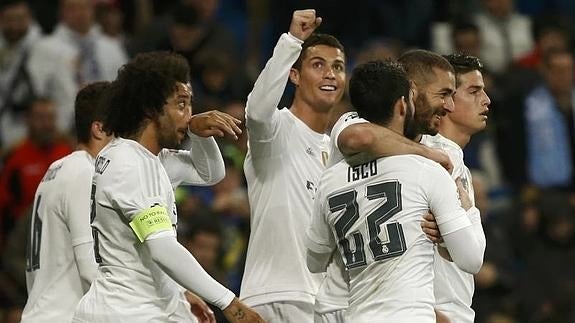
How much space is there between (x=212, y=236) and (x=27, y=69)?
282cm

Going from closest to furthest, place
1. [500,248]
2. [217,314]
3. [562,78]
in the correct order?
1. [217,314]
2. [500,248]
3. [562,78]

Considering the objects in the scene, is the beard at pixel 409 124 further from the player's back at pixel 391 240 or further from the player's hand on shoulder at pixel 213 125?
the player's hand on shoulder at pixel 213 125

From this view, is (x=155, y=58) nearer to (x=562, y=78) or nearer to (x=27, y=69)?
(x=27, y=69)

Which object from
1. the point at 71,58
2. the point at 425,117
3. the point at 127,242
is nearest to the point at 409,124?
the point at 425,117

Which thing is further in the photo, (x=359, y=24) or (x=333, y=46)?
(x=359, y=24)

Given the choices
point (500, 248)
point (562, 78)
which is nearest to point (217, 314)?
point (500, 248)

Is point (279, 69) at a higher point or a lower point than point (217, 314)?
higher

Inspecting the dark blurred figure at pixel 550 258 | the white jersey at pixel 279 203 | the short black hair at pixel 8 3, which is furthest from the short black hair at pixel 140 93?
the short black hair at pixel 8 3

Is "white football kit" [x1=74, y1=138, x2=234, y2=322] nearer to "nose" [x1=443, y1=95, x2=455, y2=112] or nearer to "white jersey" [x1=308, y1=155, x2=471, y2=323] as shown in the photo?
"white jersey" [x1=308, y1=155, x2=471, y2=323]

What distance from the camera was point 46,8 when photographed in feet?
44.5

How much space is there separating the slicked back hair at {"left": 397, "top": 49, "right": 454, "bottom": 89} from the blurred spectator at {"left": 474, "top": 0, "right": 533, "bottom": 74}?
7030 millimetres

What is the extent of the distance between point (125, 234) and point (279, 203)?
4.01ft

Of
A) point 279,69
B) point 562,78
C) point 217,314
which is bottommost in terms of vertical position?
point 217,314

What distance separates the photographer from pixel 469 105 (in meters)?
7.06
